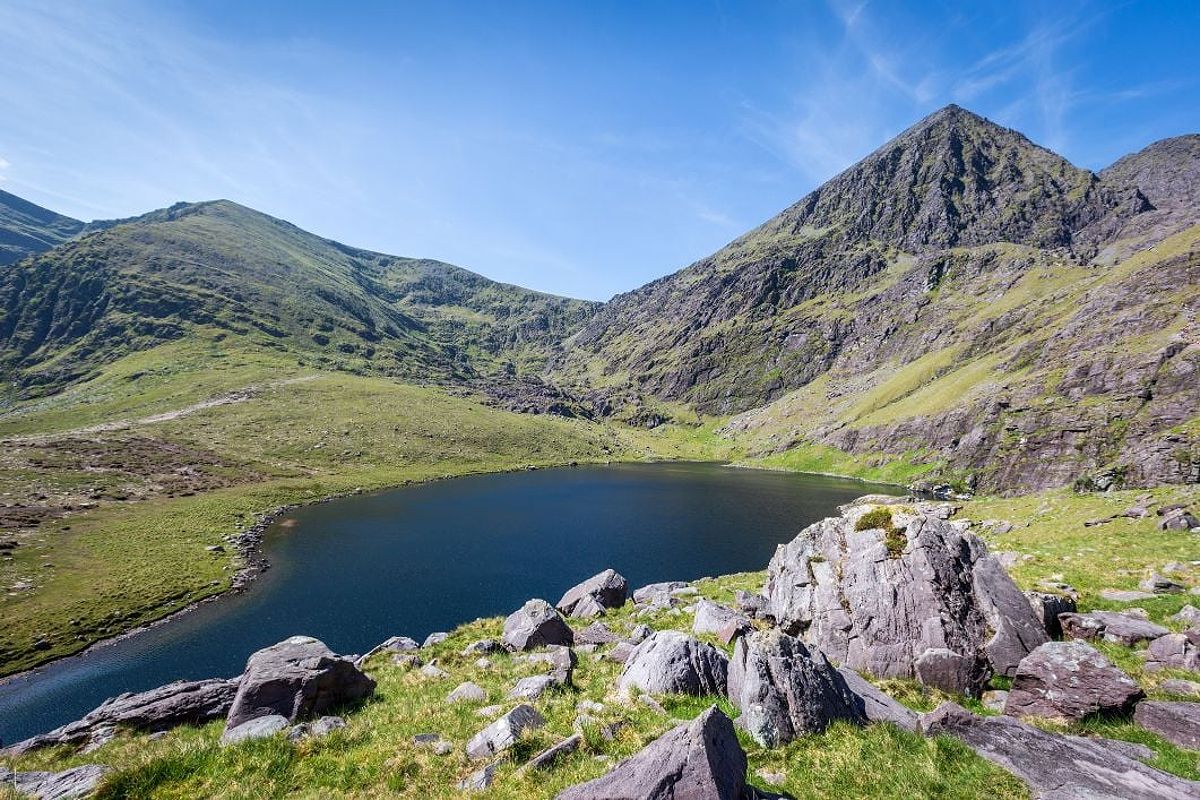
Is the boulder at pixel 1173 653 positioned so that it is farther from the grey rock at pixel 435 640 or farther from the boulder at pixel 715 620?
the grey rock at pixel 435 640

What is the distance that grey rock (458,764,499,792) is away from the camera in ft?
34.9

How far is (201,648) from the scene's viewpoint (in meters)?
43.2

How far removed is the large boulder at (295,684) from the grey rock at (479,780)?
7914mm

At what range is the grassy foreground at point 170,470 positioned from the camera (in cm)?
5069

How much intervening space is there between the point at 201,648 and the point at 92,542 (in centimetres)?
3820

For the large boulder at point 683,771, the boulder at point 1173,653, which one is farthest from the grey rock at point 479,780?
the boulder at point 1173,653

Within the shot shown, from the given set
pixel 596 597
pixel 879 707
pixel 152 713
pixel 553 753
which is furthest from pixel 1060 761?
pixel 152 713

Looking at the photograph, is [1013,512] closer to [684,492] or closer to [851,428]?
[684,492]

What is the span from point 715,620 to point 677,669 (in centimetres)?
894

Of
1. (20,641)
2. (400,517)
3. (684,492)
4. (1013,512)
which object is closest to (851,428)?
(684,492)

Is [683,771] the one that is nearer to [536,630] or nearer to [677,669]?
[677,669]

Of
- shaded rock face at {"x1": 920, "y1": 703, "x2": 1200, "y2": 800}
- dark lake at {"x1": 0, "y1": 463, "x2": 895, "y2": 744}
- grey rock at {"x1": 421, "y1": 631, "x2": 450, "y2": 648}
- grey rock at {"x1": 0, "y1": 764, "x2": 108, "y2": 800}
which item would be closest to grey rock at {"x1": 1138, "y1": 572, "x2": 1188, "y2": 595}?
shaded rock face at {"x1": 920, "y1": 703, "x2": 1200, "y2": 800}

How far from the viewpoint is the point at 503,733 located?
12.5m

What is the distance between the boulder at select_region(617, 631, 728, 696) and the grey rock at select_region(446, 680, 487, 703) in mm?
4740
